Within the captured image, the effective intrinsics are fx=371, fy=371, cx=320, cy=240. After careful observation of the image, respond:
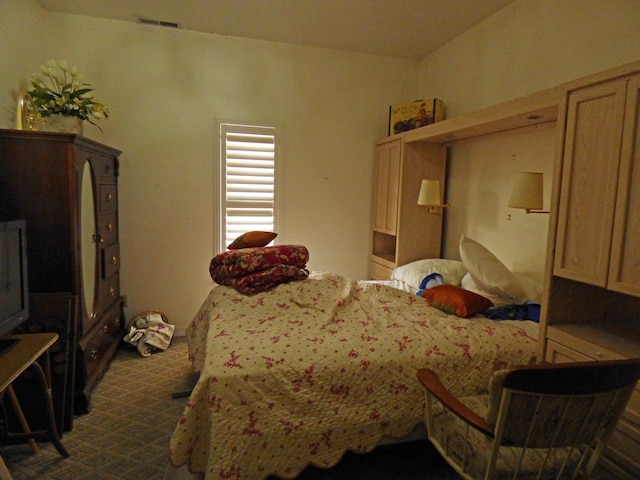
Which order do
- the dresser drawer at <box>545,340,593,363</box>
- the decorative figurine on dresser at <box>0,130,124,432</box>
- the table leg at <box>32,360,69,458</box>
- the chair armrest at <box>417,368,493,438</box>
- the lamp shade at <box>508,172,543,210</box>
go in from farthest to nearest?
1. the lamp shade at <box>508,172,543,210</box>
2. the decorative figurine on dresser at <box>0,130,124,432</box>
3. the table leg at <box>32,360,69,458</box>
4. the dresser drawer at <box>545,340,593,363</box>
5. the chair armrest at <box>417,368,493,438</box>

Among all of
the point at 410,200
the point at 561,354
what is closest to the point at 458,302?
the point at 561,354

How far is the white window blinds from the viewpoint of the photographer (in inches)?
144

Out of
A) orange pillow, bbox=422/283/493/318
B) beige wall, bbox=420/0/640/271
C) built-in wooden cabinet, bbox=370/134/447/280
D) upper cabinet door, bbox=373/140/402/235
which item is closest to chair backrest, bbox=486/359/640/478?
orange pillow, bbox=422/283/493/318

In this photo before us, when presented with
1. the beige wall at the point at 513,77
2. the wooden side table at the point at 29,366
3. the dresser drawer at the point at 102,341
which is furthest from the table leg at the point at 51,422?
the beige wall at the point at 513,77

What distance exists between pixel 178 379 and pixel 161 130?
7.28 ft

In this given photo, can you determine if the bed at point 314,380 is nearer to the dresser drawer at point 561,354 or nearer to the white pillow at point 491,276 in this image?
the dresser drawer at point 561,354

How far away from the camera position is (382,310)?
226cm

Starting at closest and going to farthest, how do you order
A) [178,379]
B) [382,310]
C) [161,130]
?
[382,310] < [178,379] < [161,130]

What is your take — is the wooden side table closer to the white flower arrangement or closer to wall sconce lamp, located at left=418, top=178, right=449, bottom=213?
the white flower arrangement

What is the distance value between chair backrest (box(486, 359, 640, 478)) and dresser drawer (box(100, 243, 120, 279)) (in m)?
2.82

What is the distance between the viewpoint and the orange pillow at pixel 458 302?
2.21 meters

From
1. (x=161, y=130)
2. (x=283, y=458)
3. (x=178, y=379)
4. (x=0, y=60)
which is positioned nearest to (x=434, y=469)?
(x=283, y=458)

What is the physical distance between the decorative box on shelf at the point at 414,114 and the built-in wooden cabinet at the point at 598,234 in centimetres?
174

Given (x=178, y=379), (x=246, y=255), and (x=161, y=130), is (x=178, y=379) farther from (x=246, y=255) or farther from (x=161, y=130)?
(x=161, y=130)
